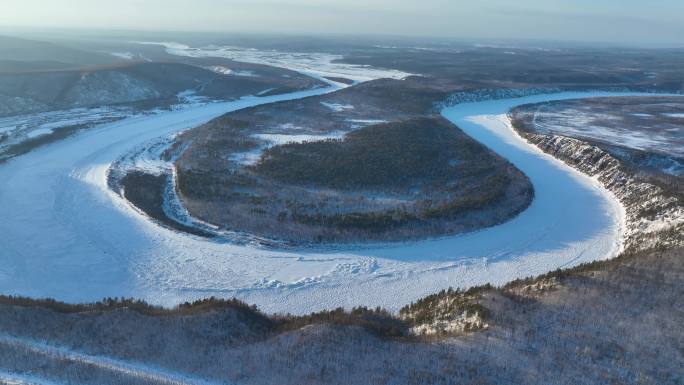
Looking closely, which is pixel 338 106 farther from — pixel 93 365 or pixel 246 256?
pixel 93 365

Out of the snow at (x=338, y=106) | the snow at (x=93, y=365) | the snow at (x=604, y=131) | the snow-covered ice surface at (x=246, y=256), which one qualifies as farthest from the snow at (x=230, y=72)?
the snow at (x=93, y=365)

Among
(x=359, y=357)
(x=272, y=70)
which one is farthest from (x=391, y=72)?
(x=359, y=357)

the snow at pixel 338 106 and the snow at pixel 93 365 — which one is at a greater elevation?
the snow at pixel 338 106

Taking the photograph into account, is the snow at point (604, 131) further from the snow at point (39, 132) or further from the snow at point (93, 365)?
the snow at point (39, 132)

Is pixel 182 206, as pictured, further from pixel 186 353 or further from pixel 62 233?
pixel 186 353

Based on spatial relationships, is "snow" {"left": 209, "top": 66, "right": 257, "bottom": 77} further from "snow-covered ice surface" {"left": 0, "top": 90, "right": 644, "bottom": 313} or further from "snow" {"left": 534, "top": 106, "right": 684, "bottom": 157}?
"snow-covered ice surface" {"left": 0, "top": 90, "right": 644, "bottom": 313}

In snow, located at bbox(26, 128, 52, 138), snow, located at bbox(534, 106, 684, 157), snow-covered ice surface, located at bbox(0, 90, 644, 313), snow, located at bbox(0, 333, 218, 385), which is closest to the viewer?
snow, located at bbox(0, 333, 218, 385)

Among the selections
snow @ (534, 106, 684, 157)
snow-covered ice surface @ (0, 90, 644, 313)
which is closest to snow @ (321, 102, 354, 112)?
snow @ (534, 106, 684, 157)

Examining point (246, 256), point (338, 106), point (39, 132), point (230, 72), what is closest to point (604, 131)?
point (338, 106)
